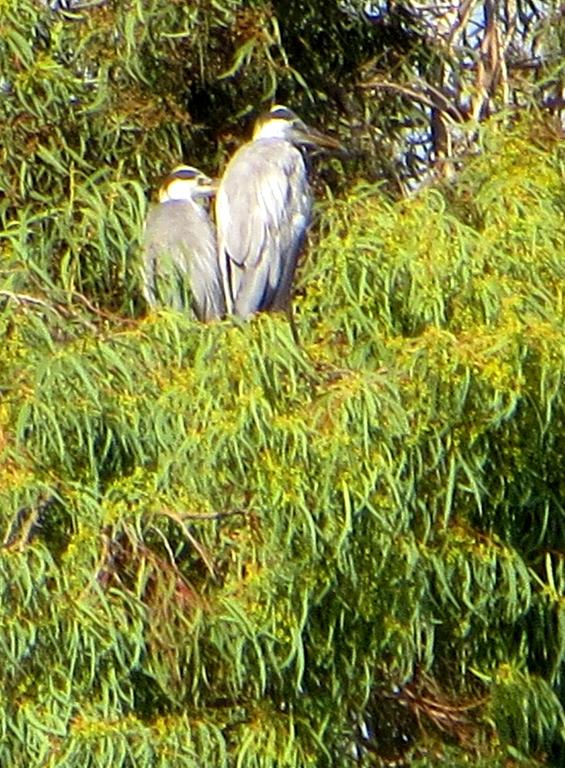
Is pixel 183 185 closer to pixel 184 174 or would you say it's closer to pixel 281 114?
pixel 184 174

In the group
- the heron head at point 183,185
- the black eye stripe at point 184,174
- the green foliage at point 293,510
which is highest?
the black eye stripe at point 184,174

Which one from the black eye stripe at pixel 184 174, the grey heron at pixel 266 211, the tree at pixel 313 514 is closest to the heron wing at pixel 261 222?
the grey heron at pixel 266 211

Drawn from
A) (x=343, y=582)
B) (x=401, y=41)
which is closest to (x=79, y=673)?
(x=343, y=582)

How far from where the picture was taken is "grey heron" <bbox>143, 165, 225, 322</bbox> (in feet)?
20.6

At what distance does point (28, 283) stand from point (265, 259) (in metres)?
1.00

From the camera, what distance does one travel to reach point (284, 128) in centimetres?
689

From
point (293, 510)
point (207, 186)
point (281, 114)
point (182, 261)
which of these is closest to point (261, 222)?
point (207, 186)

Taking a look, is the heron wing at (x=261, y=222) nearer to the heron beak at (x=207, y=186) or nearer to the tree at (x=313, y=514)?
the heron beak at (x=207, y=186)

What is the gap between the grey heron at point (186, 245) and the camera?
627 cm

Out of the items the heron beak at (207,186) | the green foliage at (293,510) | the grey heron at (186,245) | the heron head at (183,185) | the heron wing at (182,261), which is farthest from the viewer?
the heron beak at (207,186)

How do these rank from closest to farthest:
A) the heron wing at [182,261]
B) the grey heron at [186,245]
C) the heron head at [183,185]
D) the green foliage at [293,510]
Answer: the green foliage at [293,510]
the heron wing at [182,261]
the grey heron at [186,245]
the heron head at [183,185]

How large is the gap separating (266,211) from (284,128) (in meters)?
0.23

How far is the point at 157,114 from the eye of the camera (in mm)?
6777

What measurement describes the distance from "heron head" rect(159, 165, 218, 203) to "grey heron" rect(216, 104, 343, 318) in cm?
9
